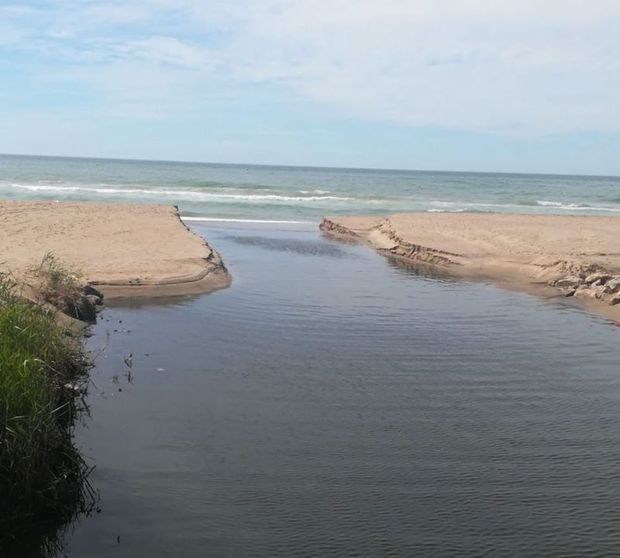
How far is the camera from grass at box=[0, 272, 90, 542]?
484 cm

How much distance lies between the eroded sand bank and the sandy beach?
6.62 m

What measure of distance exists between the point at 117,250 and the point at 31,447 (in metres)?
12.1

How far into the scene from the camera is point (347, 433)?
6.89m

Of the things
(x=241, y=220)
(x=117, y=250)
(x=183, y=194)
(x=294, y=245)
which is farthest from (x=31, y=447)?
(x=183, y=194)

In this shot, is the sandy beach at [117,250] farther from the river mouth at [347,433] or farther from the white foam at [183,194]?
the white foam at [183,194]

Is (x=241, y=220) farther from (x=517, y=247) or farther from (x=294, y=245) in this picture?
(x=517, y=247)

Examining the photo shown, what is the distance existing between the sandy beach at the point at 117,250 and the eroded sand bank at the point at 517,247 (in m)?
6.62

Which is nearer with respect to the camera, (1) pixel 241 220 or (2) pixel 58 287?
(2) pixel 58 287

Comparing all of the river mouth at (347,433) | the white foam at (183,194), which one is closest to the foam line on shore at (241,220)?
the white foam at (183,194)

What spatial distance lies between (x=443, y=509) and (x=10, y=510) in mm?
3167

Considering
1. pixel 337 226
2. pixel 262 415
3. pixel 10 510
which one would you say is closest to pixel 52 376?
pixel 10 510

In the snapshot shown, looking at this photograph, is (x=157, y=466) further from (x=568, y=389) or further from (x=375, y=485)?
(x=568, y=389)

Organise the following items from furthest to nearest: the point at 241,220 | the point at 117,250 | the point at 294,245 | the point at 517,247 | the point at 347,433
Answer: the point at 241,220, the point at 294,245, the point at 517,247, the point at 117,250, the point at 347,433

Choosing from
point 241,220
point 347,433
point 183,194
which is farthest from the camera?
point 183,194
